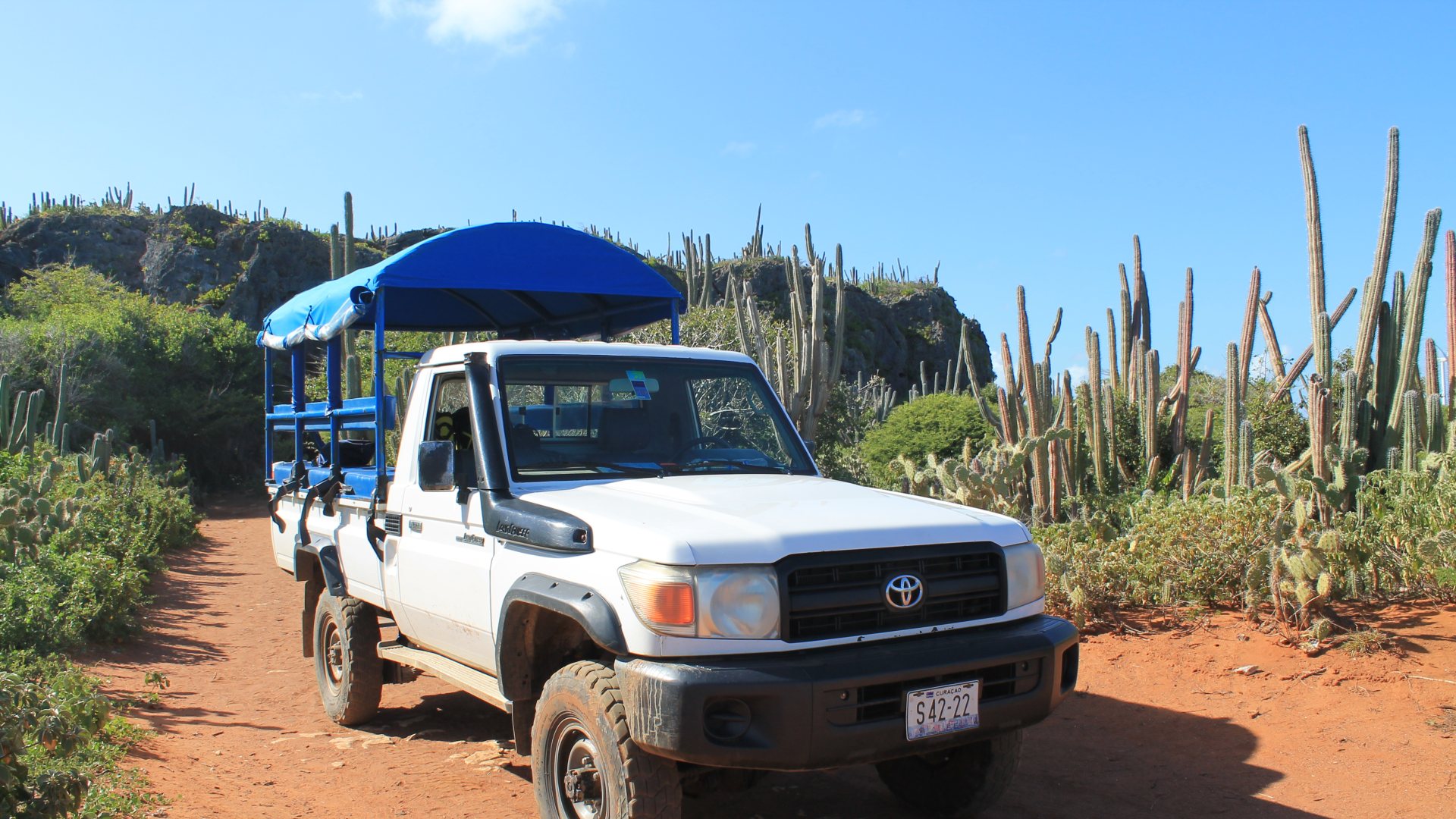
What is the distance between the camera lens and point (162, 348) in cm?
2944

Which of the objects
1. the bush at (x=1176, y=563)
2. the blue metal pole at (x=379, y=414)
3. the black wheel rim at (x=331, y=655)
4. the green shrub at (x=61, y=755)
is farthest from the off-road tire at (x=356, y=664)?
the bush at (x=1176, y=563)

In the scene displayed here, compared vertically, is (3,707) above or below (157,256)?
below

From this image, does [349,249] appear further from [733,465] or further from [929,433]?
[733,465]

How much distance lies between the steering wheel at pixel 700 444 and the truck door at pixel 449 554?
943mm

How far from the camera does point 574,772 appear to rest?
3877 mm

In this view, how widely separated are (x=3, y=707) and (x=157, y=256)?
1736 inches

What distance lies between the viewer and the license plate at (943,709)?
362cm

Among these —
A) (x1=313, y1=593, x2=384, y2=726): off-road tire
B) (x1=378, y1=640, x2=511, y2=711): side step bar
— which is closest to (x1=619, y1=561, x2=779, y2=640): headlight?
(x1=378, y1=640, x2=511, y2=711): side step bar

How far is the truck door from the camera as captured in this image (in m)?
4.48

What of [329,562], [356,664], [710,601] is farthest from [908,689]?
[329,562]

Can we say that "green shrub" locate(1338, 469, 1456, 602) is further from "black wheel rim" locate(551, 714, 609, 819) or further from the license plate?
"black wheel rim" locate(551, 714, 609, 819)

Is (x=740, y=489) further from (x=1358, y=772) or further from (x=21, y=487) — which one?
(x=21, y=487)

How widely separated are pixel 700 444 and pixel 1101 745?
105 inches

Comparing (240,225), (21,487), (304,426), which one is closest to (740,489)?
(304,426)
